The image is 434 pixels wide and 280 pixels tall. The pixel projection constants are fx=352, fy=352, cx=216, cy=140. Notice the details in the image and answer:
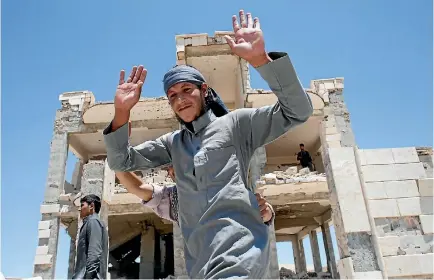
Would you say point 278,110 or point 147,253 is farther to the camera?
point 147,253

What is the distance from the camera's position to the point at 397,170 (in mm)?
6691

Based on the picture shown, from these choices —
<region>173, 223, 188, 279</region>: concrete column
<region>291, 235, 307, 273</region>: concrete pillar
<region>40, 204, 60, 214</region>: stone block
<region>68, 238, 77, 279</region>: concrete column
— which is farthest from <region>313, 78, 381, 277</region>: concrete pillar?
<region>291, 235, 307, 273</region>: concrete pillar

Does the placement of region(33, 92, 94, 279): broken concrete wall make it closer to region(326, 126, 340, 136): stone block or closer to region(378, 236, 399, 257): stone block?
region(326, 126, 340, 136): stone block

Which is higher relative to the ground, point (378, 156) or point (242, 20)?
point (378, 156)

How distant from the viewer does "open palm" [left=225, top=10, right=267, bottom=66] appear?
54.4 inches

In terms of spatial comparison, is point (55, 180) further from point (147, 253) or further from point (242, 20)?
point (242, 20)

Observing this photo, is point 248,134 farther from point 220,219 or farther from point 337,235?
point 337,235

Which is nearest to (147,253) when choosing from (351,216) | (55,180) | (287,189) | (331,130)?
(55,180)

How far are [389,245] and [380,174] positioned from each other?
1303 millimetres

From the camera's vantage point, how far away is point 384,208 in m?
6.51

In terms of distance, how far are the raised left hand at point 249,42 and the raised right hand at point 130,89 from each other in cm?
48

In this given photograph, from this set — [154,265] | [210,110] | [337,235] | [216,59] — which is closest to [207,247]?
[210,110]

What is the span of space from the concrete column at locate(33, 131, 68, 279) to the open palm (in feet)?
37.6

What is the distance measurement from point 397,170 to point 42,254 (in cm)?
1040
